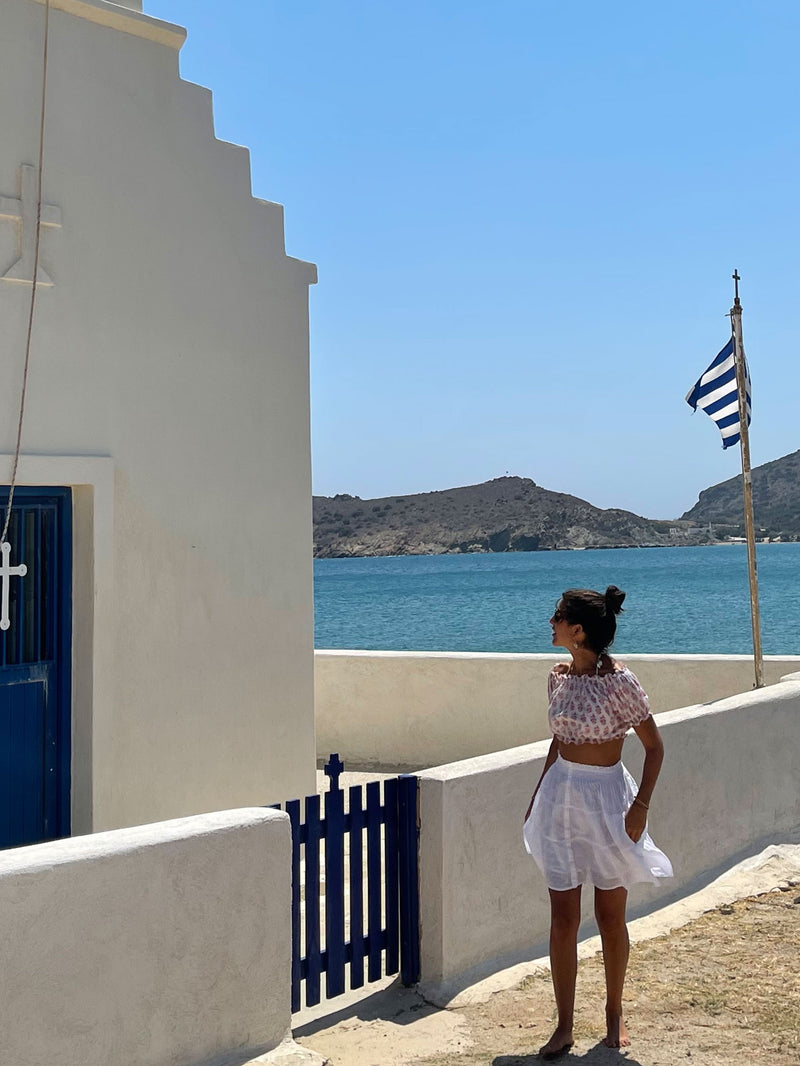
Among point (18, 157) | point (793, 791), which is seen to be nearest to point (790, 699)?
point (793, 791)

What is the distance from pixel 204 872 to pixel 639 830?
1.68 metres

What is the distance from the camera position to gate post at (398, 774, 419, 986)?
215 inches

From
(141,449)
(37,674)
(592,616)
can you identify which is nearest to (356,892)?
(592,616)

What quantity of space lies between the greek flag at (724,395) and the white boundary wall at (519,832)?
2.72 meters

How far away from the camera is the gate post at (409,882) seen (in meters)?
5.46

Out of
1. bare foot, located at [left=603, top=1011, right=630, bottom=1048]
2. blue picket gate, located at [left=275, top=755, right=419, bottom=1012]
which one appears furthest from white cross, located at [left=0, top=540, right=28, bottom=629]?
bare foot, located at [left=603, top=1011, right=630, bottom=1048]

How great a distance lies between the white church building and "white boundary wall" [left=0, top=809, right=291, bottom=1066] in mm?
2030

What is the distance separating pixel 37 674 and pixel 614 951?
3330 mm

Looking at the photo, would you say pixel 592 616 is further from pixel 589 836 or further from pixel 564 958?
pixel 564 958

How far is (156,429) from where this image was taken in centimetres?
681

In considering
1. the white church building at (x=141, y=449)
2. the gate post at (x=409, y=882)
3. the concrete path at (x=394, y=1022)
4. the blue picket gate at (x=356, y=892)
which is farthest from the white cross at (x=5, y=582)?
the concrete path at (x=394, y=1022)

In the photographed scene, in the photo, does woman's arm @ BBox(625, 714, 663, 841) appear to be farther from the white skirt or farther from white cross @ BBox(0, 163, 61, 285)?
white cross @ BBox(0, 163, 61, 285)

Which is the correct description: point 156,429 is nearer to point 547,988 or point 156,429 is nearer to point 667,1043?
point 547,988

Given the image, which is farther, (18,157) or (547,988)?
(18,157)
